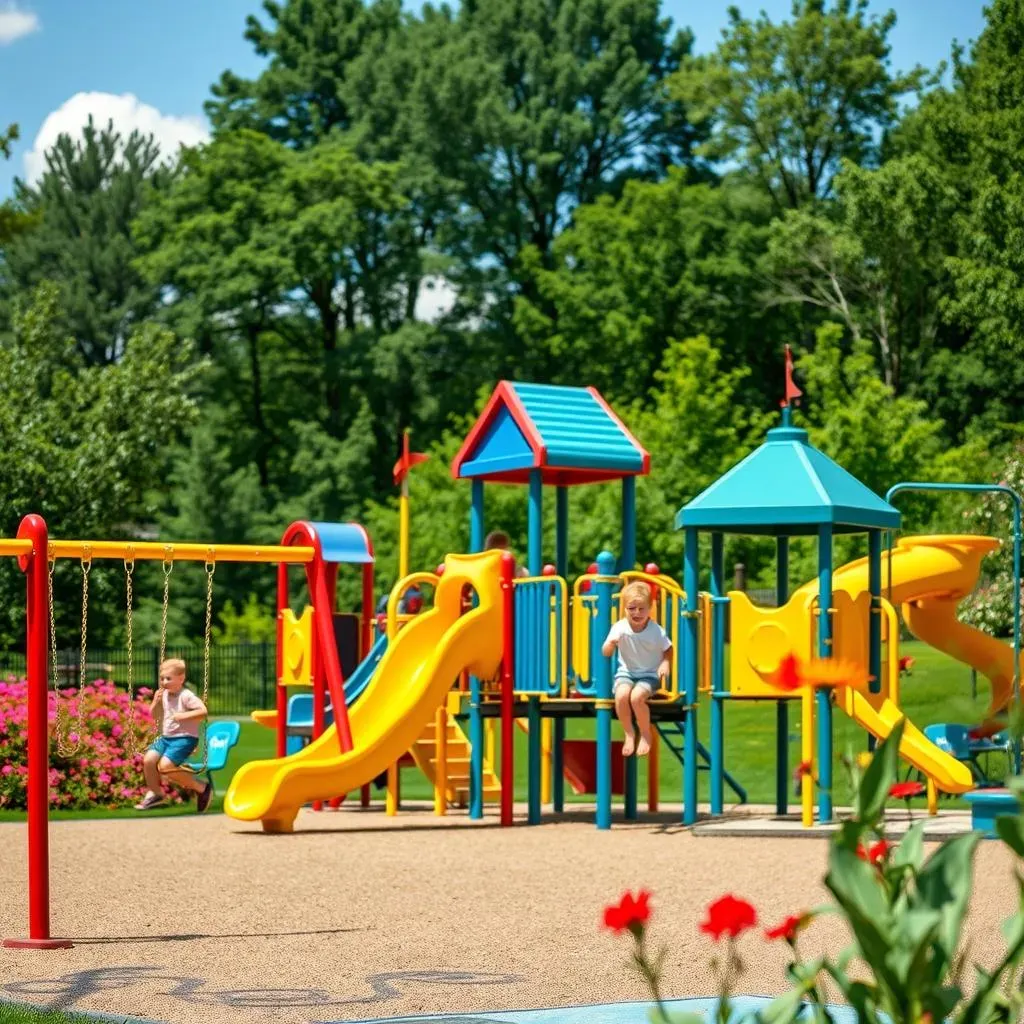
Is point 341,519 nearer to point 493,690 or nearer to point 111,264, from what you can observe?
point 111,264

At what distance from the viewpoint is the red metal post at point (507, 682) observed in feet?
53.0

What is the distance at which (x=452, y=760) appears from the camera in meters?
18.1

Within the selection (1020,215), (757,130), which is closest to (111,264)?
(757,130)

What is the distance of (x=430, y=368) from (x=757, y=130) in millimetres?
10139

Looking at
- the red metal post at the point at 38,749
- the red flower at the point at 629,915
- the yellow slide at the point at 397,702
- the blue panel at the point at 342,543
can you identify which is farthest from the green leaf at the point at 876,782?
the blue panel at the point at 342,543

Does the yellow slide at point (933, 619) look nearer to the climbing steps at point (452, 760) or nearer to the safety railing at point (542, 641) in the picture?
the safety railing at point (542, 641)

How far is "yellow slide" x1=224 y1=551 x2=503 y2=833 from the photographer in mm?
15133

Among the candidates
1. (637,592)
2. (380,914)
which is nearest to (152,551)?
(380,914)

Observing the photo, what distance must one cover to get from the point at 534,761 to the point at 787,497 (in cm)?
326

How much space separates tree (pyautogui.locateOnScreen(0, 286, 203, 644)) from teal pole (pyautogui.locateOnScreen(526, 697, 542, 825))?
1232 centimetres

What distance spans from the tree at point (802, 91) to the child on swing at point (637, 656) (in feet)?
102

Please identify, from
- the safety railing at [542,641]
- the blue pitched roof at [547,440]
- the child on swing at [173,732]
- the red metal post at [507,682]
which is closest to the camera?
the child on swing at [173,732]

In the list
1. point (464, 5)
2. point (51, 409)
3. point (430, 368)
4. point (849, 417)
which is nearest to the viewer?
point (51, 409)

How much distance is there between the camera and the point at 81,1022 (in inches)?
247
